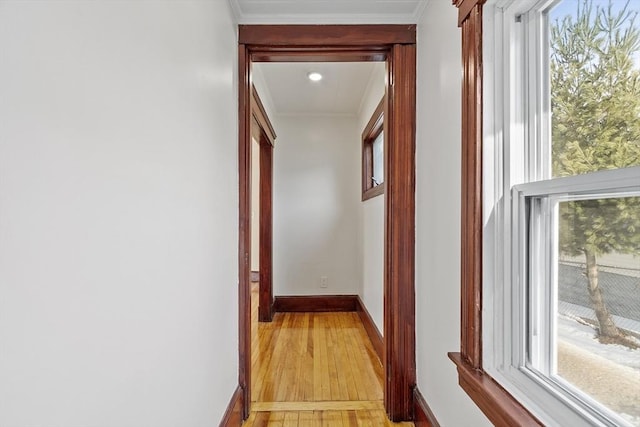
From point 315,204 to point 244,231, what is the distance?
221cm

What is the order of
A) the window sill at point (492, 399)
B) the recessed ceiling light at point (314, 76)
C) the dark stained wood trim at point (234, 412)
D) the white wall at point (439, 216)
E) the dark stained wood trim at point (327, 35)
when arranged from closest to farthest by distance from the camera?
1. the window sill at point (492, 399)
2. the white wall at point (439, 216)
3. the dark stained wood trim at point (234, 412)
4. the dark stained wood trim at point (327, 35)
5. the recessed ceiling light at point (314, 76)

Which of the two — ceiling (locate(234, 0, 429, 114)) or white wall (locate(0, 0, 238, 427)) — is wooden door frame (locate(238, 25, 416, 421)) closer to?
ceiling (locate(234, 0, 429, 114))

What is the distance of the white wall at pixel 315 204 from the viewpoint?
13.3ft

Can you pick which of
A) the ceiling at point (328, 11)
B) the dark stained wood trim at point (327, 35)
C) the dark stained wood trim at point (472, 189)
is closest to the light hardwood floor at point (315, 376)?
the dark stained wood trim at point (472, 189)

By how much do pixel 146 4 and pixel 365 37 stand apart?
1312 mm

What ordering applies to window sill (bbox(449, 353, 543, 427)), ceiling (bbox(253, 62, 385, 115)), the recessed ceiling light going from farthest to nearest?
the recessed ceiling light
ceiling (bbox(253, 62, 385, 115))
window sill (bbox(449, 353, 543, 427))

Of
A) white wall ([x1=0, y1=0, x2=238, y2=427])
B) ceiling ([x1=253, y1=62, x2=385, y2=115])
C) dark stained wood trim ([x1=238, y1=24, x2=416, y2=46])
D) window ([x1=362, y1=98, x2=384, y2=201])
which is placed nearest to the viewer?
white wall ([x1=0, y1=0, x2=238, y2=427])

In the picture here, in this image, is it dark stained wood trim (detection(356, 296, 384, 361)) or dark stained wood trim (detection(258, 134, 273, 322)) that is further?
dark stained wood trim (detection(258, 134, 273, 322))

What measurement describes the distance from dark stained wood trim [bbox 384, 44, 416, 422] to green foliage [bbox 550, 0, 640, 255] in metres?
0.92

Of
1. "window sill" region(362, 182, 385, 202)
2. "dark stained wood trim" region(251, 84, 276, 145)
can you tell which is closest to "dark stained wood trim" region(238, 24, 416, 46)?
"dark stained wood trim" region(251, 84, 276, 145)

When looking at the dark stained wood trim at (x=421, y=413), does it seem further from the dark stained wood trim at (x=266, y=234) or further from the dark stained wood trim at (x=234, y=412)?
the dark stained wood trim at (x=266, y=234)

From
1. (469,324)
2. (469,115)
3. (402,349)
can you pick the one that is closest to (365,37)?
Result: (469,115)

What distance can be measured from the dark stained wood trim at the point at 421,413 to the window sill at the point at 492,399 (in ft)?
1.70

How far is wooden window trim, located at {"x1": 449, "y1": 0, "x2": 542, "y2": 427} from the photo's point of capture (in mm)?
1151
